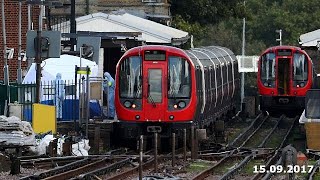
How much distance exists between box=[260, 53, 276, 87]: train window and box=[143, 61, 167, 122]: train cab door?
13247mm

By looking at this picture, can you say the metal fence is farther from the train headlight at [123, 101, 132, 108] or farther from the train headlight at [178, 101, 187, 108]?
the train headlight at [178, 101, 187, 108]

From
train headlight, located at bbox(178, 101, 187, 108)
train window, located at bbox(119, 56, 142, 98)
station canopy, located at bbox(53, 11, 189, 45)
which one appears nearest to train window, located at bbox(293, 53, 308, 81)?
station canopy, located at bbox(53, 11, 189, 45)

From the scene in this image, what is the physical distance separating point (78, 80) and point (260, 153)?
7076 mm

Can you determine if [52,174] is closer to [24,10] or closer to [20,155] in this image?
[20,155]

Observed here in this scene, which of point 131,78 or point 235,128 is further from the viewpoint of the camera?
point 235,128

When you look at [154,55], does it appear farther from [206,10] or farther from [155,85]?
[206,10]

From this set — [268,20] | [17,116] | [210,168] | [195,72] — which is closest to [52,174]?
[210,168]

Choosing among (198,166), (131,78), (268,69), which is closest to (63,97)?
(131,78)

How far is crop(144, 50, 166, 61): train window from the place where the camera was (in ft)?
92.8

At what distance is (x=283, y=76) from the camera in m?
41.1

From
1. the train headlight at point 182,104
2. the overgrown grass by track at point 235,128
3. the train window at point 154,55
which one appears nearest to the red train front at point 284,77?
the overgrown grass by track at point 235,128

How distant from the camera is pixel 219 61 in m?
36.2

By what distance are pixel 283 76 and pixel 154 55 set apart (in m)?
13.5

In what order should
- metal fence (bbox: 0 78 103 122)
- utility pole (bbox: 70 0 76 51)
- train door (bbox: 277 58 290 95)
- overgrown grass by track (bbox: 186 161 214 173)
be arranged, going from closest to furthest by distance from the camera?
1. overgrown grass by track (bbox: 186 161 214 173)
2. metal fence (bbox: 0 78 103 122)
3. utility pole (bbox: 70 0 76 51)
4. train door (bbox: 277 58 290 95)
